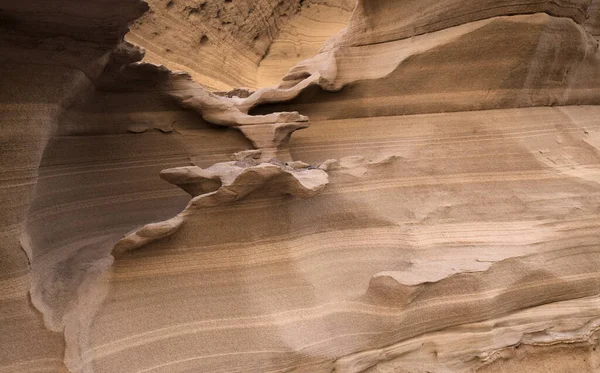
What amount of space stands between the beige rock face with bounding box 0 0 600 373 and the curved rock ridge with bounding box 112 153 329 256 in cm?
1

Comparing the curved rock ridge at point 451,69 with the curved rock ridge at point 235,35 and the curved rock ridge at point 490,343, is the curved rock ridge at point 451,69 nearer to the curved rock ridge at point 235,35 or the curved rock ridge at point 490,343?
the curved rock ridge at point 490,343

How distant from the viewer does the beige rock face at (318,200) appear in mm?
1942

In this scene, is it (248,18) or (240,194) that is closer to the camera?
(240,194)

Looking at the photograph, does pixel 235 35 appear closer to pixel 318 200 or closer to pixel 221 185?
pixel 318 200

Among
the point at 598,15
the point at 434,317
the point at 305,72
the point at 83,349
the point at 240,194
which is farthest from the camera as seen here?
the point at 598,15

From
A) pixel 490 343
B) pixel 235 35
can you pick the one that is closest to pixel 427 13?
pixel 490 343

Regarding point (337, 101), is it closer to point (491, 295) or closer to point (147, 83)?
point (147, 83)

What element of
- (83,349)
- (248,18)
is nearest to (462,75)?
(83,349)

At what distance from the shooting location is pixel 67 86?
2.03 meters

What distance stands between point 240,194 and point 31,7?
107cm

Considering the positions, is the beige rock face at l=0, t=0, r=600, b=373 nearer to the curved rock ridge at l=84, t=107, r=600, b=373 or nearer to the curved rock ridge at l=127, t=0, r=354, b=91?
the curved rock ridge at l=84, t=107, r=600, b=373

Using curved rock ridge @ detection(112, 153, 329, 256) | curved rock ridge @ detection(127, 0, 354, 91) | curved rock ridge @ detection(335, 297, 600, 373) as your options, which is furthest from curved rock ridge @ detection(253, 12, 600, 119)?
curved rock ridge @ detection(127, 0, 354, 91)

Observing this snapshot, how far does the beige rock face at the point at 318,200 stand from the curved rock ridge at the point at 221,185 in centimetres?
1

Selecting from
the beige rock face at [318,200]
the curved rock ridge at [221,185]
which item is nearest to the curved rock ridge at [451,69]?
the beige rock face at [318,200]
